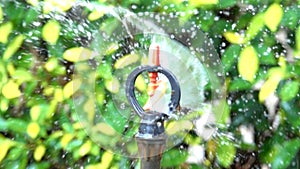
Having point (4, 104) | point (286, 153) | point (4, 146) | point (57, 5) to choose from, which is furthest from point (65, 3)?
point (286, 153)

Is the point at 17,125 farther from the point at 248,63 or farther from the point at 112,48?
the point at 248,63

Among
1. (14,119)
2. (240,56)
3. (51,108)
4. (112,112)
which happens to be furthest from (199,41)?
(14,119)

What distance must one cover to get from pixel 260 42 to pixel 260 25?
0.06 m

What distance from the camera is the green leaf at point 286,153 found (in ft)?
4.48

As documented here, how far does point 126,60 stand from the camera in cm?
131

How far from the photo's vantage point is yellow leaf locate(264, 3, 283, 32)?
125 cm

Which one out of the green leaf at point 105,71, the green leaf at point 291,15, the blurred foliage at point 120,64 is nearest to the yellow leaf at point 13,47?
the blurred foliage at point 120,64

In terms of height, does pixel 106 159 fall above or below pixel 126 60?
below

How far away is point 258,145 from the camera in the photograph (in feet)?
4.70

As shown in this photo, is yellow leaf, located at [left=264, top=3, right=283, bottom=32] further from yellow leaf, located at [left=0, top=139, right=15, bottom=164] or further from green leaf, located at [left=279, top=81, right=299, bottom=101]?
yellow leaf, located at [left=0, top=139, right=15, bottom=164]

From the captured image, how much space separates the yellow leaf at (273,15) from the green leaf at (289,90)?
0.15m

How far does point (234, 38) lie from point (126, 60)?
0.28 metres

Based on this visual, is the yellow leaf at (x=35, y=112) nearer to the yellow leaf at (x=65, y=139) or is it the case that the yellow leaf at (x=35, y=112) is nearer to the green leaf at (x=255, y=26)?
the yellow leaf at (x=65, y=139)

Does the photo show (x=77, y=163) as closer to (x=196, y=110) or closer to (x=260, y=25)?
(x=196, y=110)
